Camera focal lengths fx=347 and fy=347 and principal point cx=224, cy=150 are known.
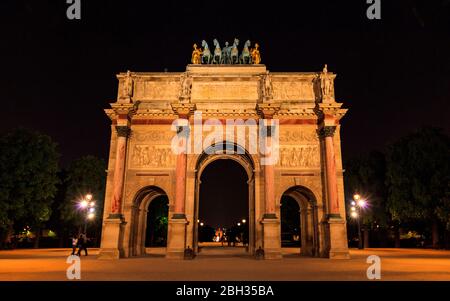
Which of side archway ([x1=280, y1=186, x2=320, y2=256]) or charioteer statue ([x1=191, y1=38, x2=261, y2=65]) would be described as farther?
charioteer statue ([x1=191, y1=38, x2=261, y2=65])

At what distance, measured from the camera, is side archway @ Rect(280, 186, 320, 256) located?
2705 cm

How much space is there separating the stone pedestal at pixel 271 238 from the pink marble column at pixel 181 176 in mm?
5970

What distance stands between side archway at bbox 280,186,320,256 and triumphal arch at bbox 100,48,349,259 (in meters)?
0.08

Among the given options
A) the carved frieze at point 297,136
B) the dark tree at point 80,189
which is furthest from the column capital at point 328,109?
the dark tree at point 80,189

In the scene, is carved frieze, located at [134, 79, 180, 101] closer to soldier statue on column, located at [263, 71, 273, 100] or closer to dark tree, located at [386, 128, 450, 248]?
soldier statue on column, located at [263, 71, 273, 100]

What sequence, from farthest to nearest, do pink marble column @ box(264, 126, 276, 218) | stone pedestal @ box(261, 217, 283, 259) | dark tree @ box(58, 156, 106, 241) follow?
dark tree @ box(58, 156, 106, 241) < pink marble column @ box(264, 126, 276, 218) < stone pedestal @ box(261, 217, 283, 259)

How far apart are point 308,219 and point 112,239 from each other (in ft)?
50.4

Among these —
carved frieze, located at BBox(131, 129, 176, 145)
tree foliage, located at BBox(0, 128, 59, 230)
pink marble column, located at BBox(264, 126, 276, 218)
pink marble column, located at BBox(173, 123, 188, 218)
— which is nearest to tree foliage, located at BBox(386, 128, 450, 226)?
pink marble column, located at BBox(264, 126, 276, 218)

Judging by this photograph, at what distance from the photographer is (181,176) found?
84.9ft

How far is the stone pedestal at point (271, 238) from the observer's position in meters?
23.7

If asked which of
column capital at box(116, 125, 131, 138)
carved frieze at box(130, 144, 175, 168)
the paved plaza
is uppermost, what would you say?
column capital at box(116, 125, 131, 138)

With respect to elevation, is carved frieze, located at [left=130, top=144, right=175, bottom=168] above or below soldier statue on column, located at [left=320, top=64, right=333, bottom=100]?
below
